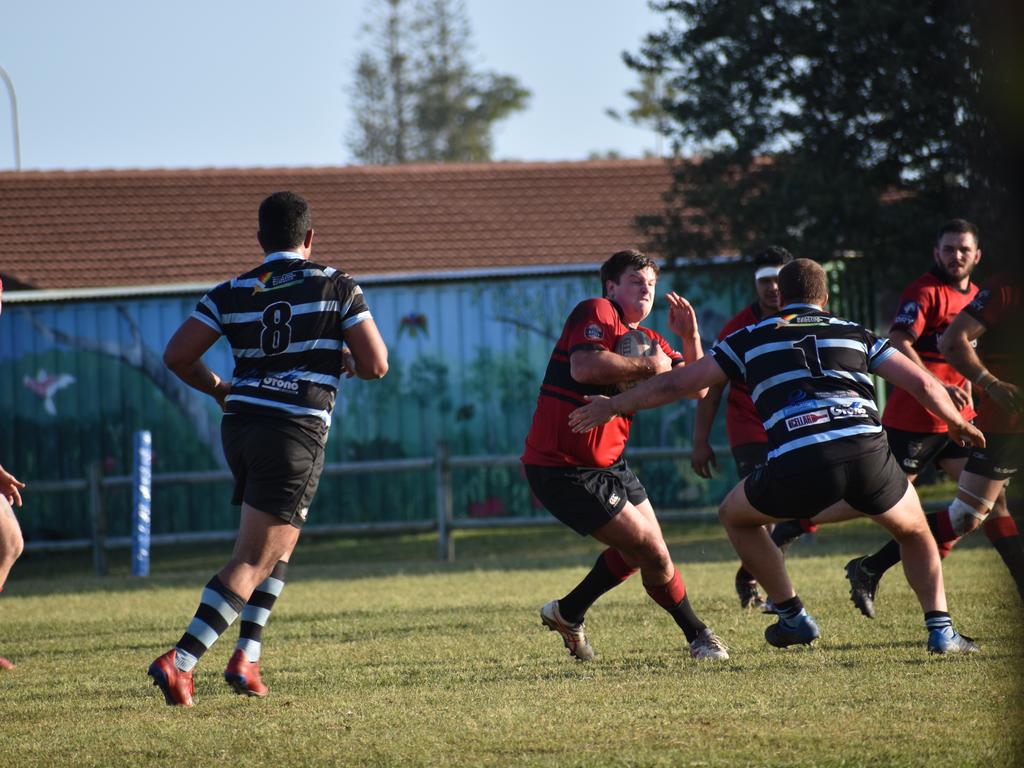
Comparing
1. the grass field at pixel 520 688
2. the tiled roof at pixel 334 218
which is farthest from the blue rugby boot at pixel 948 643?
the tiled roof at pixel 334 218

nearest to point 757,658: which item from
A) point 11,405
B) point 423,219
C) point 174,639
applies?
point 174,639

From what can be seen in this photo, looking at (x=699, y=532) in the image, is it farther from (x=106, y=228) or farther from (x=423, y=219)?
(x=106, y=228)

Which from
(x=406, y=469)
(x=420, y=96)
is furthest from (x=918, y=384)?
(x=420, y=96)

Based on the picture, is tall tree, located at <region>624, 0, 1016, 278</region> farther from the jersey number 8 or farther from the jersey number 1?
the jersey number 8

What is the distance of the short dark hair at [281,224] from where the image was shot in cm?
588

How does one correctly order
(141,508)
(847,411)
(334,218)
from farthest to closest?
1. (334,218)
2. (141,508)
3. (847,411)

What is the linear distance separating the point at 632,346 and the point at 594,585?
1278mm

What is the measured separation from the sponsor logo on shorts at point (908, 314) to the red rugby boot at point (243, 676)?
4.21 m

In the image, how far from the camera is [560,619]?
670 cm

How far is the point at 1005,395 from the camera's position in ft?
22.7

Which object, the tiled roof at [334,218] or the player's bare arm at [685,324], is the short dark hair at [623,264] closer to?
the player's bare arm at [685,324]

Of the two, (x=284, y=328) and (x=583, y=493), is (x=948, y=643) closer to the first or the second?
(x=583, y=493)

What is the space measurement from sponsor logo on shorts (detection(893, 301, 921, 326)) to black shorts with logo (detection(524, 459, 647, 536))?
7.44ft

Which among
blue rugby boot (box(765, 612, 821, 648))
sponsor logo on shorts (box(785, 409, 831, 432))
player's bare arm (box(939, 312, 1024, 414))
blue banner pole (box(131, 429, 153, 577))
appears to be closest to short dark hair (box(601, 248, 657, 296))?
sponsor logo on shorts (box(785, 409, 831, 432))
